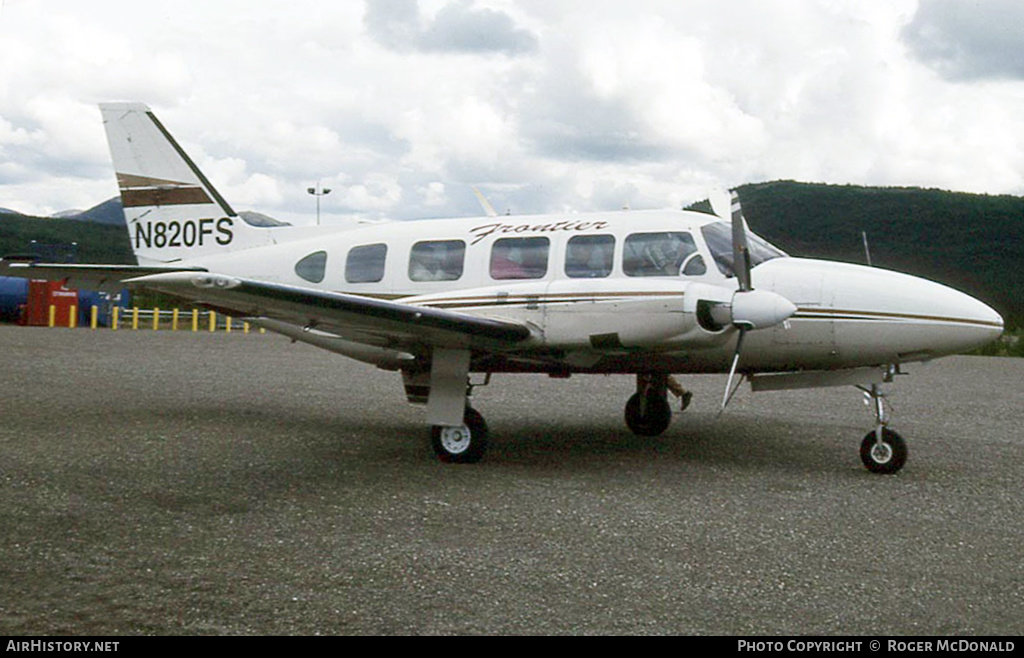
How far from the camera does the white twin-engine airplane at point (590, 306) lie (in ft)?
28.8

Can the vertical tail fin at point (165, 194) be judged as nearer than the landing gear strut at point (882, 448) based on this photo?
No

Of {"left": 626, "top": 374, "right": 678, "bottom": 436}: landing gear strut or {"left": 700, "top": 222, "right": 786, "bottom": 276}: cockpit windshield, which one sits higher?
{"left": 700, "top": 222, "right": 786, "bottom": 276}: cockpit windshield

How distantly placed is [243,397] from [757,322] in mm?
9175

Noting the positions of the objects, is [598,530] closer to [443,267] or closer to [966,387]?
[443,267]

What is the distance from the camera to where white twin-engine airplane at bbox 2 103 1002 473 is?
8.79 metres

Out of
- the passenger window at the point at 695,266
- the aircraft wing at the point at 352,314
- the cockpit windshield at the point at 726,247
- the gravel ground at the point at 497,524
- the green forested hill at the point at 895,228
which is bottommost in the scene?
the gravel ground at the point at 497,524

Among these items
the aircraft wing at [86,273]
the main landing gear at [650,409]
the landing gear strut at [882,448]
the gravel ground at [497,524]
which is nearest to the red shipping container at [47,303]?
the gravel ground at [497,524]

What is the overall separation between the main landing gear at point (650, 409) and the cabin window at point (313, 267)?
13.4ft

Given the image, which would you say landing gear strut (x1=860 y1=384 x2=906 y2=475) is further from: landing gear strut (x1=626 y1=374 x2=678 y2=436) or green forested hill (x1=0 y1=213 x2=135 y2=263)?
green forested hill (x1=0 y1=213 x2=135 y2=263)

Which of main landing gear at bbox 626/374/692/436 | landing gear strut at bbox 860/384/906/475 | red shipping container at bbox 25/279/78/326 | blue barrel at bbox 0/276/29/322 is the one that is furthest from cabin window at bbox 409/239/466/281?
blue barrel at bbox 0/276/29/322

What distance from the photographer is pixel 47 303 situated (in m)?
Result: 38.2

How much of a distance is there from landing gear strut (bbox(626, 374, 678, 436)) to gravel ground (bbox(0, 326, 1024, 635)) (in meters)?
0.25

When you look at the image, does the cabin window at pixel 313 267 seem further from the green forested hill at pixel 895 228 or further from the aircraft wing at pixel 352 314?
the green forested hill at pixel 895 228

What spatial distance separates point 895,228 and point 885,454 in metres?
90.3
